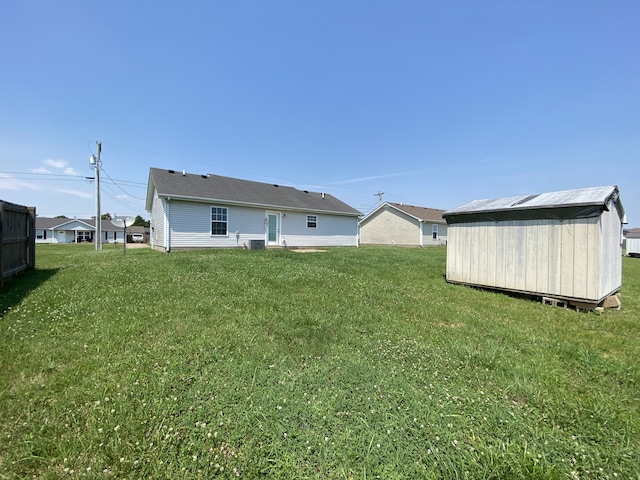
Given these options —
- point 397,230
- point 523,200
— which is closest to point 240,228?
point 523,200

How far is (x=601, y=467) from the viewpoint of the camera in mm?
1951

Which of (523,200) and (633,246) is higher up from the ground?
(523,200)

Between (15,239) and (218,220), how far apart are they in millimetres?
9167

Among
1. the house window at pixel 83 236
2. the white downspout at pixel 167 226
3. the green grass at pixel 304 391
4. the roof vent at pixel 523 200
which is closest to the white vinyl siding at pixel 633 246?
the roof vent at pixel 523 200

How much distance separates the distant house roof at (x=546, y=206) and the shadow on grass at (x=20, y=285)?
9045 mm

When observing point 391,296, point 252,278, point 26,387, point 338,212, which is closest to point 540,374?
point 391,296

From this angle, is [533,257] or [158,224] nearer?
[533,257]

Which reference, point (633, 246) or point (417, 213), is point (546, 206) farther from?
point (633, 246)

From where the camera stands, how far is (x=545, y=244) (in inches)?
239

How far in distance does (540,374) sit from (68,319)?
230 inches

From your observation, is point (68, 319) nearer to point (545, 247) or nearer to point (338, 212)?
point (545, 247)

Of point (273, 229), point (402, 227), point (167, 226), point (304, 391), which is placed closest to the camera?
point (304, 391)

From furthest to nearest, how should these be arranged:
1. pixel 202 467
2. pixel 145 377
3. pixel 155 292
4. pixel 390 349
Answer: pixel 155 292
pixel 390 349
pixel 145 377
pixel 202 467

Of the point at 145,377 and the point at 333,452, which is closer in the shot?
the point at 333,452
